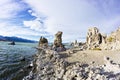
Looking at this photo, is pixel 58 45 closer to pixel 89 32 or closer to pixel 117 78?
pixel 89 32

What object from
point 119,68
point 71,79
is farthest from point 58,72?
point 119,68

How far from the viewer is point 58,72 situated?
26828 millimetres

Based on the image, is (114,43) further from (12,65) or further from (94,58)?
(12,65)

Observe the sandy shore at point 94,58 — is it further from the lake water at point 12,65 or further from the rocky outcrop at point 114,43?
the rocky outcrop at point 114,43

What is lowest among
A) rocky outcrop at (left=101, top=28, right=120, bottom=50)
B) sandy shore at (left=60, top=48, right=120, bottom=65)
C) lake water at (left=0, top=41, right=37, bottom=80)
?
→ lake water at (left=0, top=41, right=37, bottom=80)

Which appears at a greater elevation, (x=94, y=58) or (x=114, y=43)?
(x=114, y=43)

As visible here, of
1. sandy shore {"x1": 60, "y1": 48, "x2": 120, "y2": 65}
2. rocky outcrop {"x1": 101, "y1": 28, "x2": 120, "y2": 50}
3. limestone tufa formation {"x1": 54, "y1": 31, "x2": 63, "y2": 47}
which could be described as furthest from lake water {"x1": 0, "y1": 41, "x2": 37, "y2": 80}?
rocky outcrop {"x1": 101, "y1": 28, "x2": 120, "y2": 50}

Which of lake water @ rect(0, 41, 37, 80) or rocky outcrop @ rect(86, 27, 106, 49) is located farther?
rocky outcrop @ rect(86, 27, 106, 49)

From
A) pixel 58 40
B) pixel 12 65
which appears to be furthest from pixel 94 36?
pixel 12 65

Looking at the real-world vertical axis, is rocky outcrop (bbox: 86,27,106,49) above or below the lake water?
above

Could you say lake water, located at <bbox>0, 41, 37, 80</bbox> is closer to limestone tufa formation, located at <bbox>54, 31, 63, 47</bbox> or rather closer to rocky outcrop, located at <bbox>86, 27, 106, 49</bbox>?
limestone tufa formation, located at <bbox>54, 31, 63, 47</bbox>

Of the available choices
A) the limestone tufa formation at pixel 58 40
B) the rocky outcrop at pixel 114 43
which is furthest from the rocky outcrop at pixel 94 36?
the rocky outcrop at pixel 114 43

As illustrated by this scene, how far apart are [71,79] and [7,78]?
1385 cm

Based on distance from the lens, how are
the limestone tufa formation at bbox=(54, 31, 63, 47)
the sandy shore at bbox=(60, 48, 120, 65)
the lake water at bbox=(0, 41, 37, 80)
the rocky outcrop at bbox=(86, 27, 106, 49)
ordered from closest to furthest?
1. the lake water at bbox=(0, 41, 37, 80)
2. the sandy shore at bbox=(60, 48, 120, 65)
3. the rocky outcrop at bbox=(86, 27, 106, 49)
4. the limestone tufa formation at bbox=(54, 31, 63, 47)
